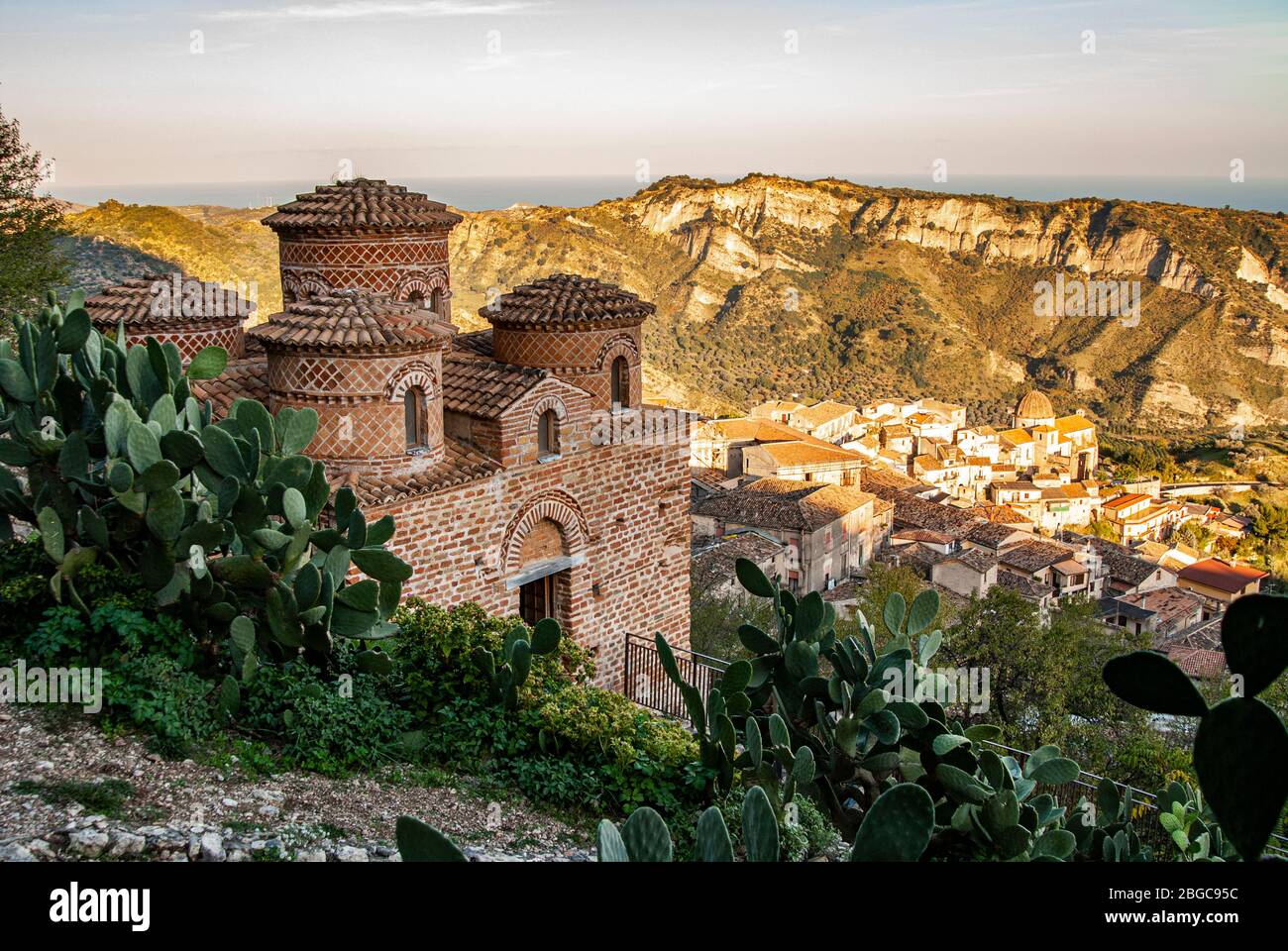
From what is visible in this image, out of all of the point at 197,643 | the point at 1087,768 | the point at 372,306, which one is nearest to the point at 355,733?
the point at 197,643

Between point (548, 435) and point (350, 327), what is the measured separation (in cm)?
221

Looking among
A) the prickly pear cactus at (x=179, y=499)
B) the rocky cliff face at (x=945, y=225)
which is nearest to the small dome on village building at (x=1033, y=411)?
the rocky cliff face at (x=945, y=225)

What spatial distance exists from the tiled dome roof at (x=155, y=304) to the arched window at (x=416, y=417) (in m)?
2.63

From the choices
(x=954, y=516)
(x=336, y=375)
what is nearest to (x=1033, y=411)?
(x=954, y=516)

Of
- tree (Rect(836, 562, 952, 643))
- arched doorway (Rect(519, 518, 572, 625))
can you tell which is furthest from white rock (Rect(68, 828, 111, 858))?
tree (Rect(836, 562, 952, 643))

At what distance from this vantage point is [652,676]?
38.0 ft

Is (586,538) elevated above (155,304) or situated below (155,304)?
below

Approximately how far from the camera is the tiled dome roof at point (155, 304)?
34.6 ft

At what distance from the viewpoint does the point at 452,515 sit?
388 inches

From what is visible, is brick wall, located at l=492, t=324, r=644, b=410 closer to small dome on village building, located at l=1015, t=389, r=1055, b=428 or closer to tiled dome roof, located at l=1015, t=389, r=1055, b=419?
small dome on village building, located at l=1015, t=389, r=1055, b=428

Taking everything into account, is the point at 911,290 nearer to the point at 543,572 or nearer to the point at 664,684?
the point at 664,684
